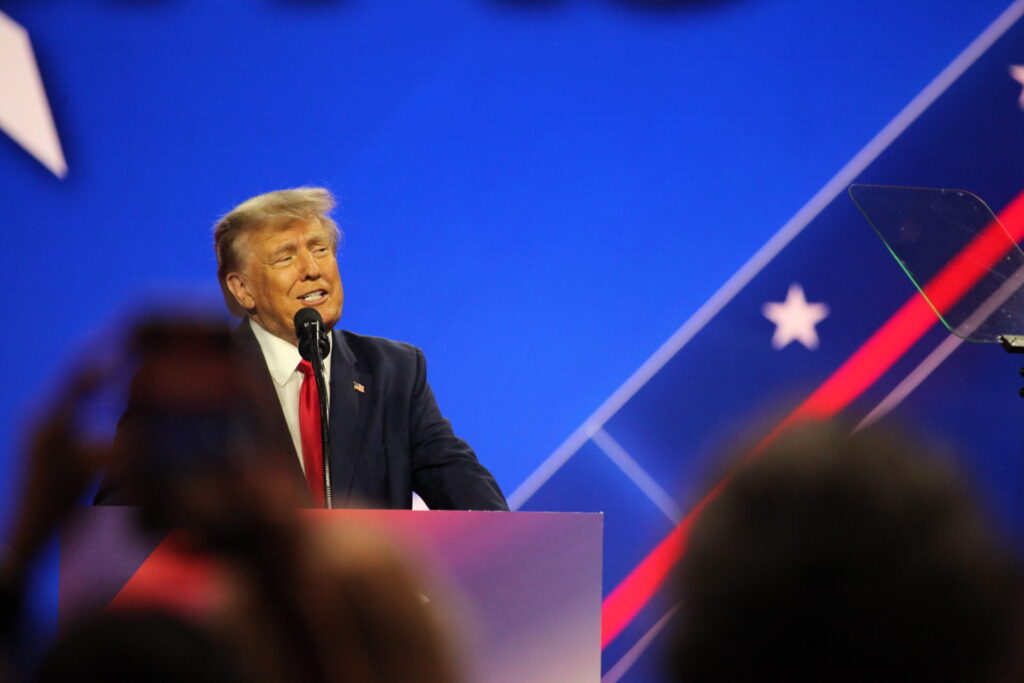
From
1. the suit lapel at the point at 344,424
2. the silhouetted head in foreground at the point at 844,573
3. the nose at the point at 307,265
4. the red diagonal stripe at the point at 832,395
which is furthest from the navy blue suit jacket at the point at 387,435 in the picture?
the silhouetted head in foreground at the point at 844,573

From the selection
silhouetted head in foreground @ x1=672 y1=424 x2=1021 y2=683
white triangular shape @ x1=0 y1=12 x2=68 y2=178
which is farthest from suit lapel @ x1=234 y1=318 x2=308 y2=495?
silhouetted head in foreground @ x1=672 y1=424 x2=1021 y2=683

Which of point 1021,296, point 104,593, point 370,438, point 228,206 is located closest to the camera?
point 104,593

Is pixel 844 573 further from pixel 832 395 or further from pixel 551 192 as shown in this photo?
pixel 551 192

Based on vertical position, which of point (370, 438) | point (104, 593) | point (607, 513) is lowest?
point (607, 513)

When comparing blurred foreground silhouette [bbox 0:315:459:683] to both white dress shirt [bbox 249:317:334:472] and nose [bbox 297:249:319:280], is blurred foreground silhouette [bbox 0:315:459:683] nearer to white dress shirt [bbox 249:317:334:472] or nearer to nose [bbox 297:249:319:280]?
white dress shirt [bbox 249:317:334:472]

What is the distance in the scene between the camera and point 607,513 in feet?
9.48

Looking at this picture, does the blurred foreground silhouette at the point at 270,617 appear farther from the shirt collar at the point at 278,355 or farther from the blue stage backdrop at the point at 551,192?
the blue stage backdrop at the point at 551,192

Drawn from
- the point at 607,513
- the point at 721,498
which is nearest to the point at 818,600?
the point at 721,498

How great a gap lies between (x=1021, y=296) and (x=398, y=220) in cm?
162

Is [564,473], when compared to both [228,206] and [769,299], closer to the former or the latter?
[769,299]

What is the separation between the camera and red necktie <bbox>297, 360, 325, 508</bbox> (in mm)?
2611

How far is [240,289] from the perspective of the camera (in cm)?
275

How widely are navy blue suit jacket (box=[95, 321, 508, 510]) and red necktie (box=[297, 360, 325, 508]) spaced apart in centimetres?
3

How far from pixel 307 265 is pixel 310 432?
0.46 metres
